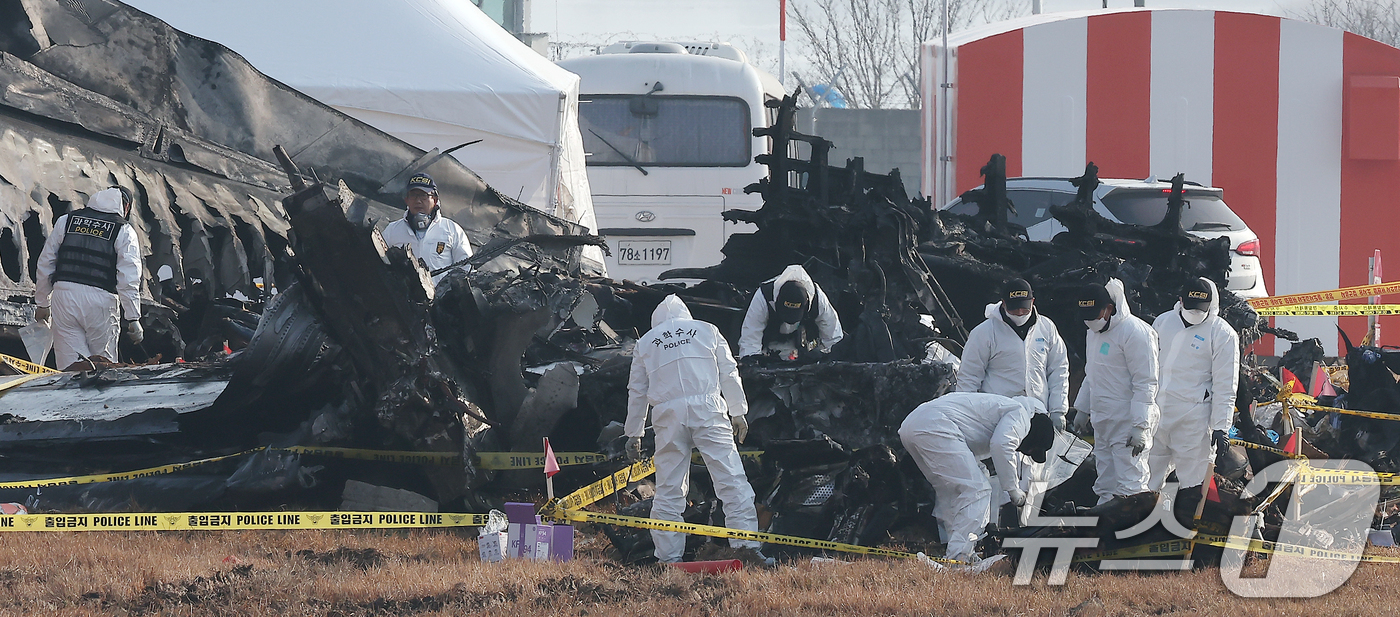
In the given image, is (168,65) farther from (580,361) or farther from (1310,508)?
(1310,508)

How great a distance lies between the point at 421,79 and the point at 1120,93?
6962 mm

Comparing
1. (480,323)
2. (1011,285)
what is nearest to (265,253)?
(480,323)

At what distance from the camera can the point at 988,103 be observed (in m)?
13.7

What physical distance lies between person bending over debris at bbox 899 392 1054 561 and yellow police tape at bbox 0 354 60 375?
5.41 m

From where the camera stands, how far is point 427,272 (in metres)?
6.70

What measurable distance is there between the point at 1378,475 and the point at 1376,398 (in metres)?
1.33

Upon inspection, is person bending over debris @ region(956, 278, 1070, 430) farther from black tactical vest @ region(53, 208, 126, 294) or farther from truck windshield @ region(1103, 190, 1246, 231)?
black tactical vest @ region(53, 208, 126, 294)

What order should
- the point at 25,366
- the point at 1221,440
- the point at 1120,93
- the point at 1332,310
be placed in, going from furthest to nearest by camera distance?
the point at 1120,93, the point at 1332,310, the point at 25,366, the point at 1221,440

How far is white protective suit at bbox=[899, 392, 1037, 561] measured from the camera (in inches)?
238

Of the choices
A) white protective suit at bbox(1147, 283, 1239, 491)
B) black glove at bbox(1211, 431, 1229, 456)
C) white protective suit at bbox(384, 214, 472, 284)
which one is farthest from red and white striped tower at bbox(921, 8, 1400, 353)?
white protective suit at bbox(384, 214, 472, 284)

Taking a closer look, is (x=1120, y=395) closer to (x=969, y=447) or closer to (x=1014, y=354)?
(x=1014, y=354)

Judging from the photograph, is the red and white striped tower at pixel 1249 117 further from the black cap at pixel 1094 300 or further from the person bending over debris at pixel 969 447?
the person bending over debris at pixel 969 447

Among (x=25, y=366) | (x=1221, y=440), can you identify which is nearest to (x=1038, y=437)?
(x=1221, y=440)

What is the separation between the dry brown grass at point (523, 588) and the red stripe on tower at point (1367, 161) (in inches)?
317
